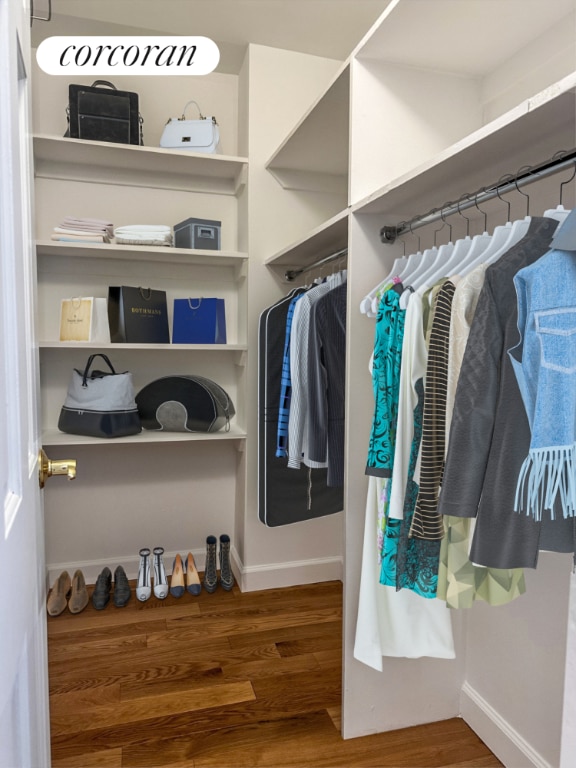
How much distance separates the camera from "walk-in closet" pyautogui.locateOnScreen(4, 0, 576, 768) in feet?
4.63

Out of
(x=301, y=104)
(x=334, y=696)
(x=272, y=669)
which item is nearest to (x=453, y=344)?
(x=334, y=696)

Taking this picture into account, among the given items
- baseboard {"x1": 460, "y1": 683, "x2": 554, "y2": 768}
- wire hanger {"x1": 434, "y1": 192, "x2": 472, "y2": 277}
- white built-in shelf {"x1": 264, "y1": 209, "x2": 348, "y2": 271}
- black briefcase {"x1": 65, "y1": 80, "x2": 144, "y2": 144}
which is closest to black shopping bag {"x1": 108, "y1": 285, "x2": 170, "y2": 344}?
white built-in shelf {"x1": 264, "y1": 209, "x2": 348, "y2": 271}

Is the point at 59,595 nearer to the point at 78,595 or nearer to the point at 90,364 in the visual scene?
the point at 78,595

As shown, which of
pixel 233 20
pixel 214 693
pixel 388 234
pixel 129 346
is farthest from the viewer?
pixel 129 346

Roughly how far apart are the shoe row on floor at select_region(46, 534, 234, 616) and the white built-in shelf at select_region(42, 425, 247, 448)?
1.74ft

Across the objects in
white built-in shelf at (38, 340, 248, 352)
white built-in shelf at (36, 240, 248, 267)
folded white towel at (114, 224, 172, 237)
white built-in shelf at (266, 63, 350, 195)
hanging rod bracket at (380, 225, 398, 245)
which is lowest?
white built-in shelf at (38, 340, 248, 352)

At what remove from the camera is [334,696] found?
74.6 inches

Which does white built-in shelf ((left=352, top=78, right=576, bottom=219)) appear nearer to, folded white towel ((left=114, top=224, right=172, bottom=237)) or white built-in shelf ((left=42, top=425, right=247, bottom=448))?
folded white towel ((left=114, top=224, right=172, bottom=237))

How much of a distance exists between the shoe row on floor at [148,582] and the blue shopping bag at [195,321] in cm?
101

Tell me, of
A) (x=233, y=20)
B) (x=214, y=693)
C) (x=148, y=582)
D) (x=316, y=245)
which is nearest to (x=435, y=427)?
(x=316, y=245)

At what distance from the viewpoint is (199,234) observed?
257cm

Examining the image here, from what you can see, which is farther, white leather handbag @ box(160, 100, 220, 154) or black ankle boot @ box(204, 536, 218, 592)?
black ankle boot @ box(204, 536, 218, 592)

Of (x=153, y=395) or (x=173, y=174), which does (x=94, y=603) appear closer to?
(x=153, y=395)

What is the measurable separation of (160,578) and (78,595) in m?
0.38
